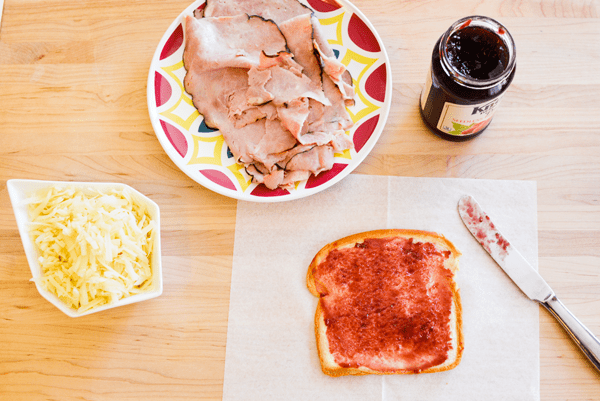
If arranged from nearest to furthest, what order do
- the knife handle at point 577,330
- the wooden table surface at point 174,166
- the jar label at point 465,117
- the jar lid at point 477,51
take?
1. the jar lid at point 477,51
2. the jar label at point 465,117
3. the knife handle at point 577,330
4. the wooden table surface at point 174,166

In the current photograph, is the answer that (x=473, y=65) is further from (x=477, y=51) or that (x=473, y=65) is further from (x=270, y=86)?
(x=270, y=86)

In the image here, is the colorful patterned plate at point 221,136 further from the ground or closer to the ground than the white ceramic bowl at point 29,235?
further from the ground

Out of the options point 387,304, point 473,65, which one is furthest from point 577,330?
point 473,65

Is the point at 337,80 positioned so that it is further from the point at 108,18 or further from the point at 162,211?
the point at 108,18

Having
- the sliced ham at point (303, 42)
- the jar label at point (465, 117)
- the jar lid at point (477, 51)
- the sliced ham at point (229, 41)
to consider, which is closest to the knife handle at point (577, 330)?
the jar label at point (465, 117)

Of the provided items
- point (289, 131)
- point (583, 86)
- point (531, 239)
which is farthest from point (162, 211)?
point (583, 86)

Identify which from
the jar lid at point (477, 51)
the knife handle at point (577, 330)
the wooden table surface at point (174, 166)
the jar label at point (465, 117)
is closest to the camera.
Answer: the jar lid at point (477, 51)

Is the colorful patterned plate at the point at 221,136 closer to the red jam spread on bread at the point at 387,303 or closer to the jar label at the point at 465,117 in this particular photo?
the jar label at the point at 465,117

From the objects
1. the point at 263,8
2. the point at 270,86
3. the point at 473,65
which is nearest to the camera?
the point at 473,65

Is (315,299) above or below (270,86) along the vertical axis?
below
